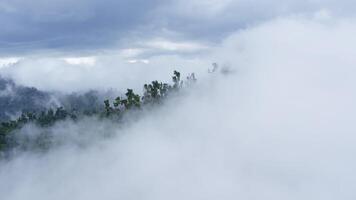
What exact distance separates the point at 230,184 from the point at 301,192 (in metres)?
15.9

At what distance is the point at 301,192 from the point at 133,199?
110ft

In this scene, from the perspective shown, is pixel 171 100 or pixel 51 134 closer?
pixel 171 100

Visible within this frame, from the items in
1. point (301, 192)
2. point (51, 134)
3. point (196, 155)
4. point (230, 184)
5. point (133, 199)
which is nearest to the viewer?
point (301, 192)

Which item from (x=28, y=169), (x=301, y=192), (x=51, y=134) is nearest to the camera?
(x=301, y=192)

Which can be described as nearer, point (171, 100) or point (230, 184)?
point (230, 184)

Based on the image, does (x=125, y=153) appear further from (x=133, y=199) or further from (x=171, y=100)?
(x=133, y=199)

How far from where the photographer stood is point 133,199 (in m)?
88.8

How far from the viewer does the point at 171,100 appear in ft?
474

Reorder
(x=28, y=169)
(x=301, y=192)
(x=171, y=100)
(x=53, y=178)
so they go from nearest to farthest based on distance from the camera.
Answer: (x=301, y=192) < (x=53, y=178) < (x=28, y=169) < (x=171, y=100)

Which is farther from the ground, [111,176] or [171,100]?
[171,100]

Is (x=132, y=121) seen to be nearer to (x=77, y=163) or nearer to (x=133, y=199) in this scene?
(x=77, y=163)

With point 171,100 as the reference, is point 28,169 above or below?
below

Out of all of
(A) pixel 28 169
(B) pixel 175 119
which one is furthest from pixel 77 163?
(B) pixel 175 119

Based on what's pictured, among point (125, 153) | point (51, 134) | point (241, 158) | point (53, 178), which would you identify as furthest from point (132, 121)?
point (241, 158)
